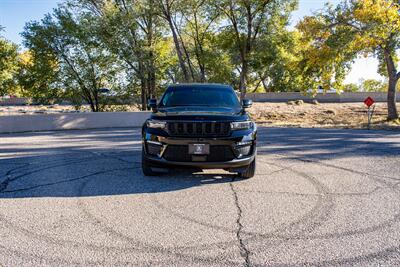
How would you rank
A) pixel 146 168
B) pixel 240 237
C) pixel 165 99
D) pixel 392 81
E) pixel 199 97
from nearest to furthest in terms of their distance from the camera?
pixel 240 237, pixel 146 168, pixel 199 97, pixel 165 99, pixel 392 81

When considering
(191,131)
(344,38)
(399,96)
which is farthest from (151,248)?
(399,96)

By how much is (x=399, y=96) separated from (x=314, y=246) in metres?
54.7

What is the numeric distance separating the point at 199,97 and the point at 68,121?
41.3 feet

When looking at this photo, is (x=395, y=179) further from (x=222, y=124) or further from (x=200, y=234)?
(x=200, y=234)

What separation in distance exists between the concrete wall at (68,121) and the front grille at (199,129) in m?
13.4

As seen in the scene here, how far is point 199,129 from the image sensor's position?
16.5ft

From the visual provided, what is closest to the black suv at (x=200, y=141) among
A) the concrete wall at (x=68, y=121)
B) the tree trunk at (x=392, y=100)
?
the concrete wall at (x=68, y=121)

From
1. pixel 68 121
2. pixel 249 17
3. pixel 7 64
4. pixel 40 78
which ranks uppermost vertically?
pixel 249 17

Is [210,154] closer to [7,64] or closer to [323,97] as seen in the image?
[7,64]

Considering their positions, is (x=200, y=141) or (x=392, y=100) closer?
(x=200, y=141)

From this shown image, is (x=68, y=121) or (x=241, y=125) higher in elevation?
(x=241, y=125)

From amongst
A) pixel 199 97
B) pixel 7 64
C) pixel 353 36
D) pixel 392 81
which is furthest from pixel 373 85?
pixel 199 97

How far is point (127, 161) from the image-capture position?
7.21 meters

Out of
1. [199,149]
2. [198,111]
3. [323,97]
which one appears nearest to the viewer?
[199,149]
